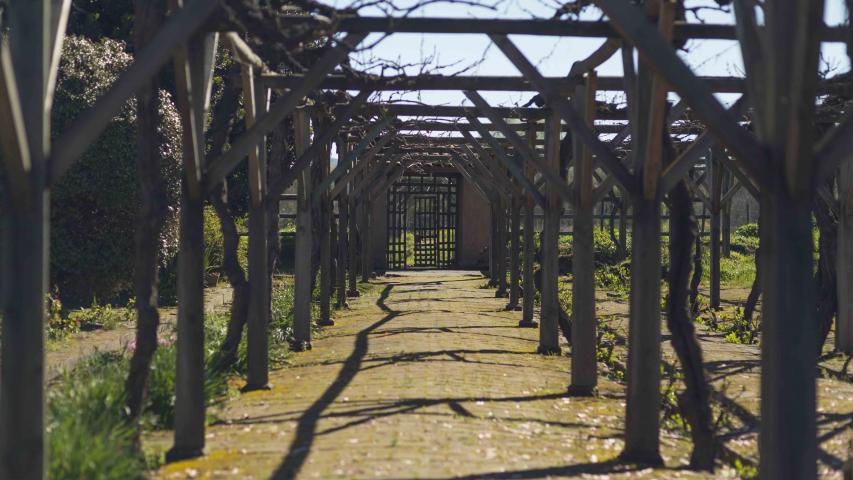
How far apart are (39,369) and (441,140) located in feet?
43.5

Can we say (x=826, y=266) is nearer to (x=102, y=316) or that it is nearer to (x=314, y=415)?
(x=314, y=415)

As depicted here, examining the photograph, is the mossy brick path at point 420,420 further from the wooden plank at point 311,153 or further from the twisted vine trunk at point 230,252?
the wooden plank at point 311,153

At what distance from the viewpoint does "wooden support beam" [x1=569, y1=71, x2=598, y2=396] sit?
27.6ft

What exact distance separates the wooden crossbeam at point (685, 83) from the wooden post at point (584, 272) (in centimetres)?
312

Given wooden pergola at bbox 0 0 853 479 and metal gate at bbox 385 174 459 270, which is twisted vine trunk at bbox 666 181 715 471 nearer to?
wooden pergola at bbox 0 0 853 479

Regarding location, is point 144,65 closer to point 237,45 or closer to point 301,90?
point 301,90

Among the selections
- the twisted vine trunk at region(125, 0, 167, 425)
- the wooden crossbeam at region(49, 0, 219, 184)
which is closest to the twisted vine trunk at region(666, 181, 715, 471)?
the wooden crossbeam at region(49, 0, 219, 184)

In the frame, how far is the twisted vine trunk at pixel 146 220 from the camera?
642 centimetres

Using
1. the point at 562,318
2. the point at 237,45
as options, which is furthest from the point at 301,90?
the point at 562,318

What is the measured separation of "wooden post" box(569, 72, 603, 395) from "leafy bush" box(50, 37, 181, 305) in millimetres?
7232

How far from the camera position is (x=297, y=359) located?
10836mm

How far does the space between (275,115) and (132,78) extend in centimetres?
187

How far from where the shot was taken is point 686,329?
642 cm

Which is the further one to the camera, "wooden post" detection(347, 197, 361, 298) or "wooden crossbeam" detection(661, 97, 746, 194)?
"wooden post" detection(347, 197, 361, 298)
